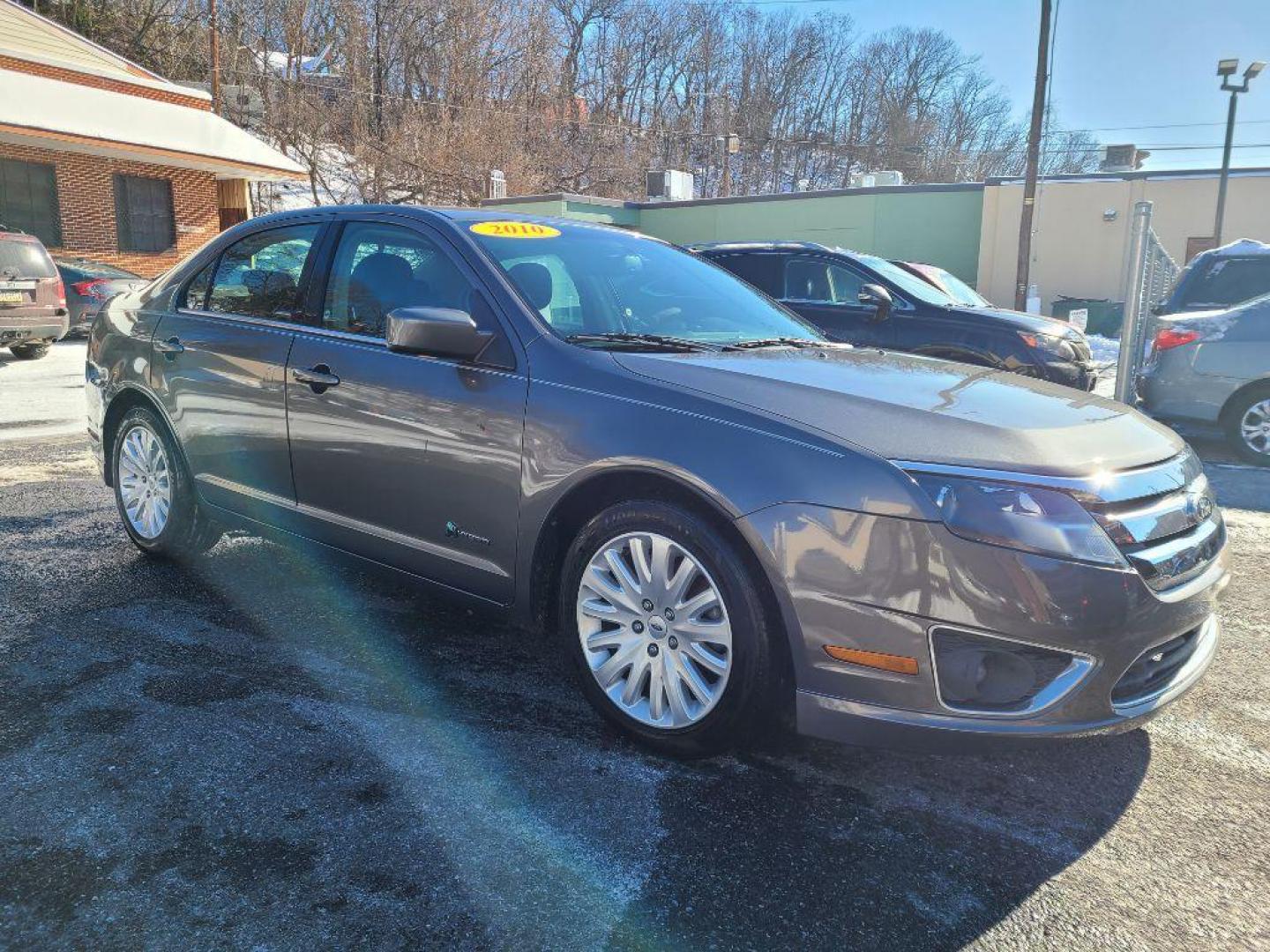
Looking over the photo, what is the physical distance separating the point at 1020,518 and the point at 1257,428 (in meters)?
6.81

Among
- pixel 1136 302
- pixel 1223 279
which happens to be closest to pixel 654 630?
pixel 1136 302

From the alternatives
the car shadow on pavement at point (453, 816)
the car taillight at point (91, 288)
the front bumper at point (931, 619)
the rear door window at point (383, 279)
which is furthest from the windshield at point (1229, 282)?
the car taillight at point (91, 288)

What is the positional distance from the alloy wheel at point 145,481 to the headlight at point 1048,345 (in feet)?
22.6

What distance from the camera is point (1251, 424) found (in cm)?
770

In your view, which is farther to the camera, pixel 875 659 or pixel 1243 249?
pixel 1243 249

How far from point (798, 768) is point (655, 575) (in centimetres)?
71

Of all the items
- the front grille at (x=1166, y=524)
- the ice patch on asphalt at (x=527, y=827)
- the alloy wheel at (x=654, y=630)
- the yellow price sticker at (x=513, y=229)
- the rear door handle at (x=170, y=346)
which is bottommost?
the ice patch on asphalt at (x=527, y=827)

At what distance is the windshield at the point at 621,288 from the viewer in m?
3.29

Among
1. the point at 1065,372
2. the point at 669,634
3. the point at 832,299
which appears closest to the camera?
the point at 669,634

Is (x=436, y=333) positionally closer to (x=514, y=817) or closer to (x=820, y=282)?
(x=514, y=817)

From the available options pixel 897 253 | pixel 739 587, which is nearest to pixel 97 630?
pixel 739 587

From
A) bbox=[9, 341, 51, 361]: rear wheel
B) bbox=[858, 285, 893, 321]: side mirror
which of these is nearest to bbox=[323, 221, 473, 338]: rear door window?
bbox=[858, 285, 893, 321]: side mirror

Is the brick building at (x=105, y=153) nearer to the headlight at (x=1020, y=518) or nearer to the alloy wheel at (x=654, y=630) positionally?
the alloy wheel at (x=654, y=630)

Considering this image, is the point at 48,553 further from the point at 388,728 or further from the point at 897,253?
the point at 897,253
